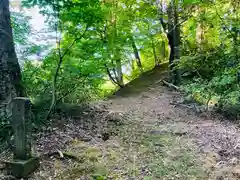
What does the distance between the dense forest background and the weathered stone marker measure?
822mm

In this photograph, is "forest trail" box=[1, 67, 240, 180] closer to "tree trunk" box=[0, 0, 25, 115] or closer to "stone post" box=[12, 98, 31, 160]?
"stone post" box=[12, 98, 31, 160]

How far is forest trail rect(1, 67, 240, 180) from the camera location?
3422 mm

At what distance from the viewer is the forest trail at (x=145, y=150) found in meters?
3.42

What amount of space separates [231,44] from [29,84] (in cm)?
527

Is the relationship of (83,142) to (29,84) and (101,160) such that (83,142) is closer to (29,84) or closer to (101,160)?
(101,160)

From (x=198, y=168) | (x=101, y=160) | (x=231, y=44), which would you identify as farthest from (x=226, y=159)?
(x=231, y=44)

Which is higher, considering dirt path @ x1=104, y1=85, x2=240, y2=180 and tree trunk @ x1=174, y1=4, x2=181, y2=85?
tree trunk @ x1=174, y1=4, x2=181, y2=85

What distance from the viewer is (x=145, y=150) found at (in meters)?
4.20

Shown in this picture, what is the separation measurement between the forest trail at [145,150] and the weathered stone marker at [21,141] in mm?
167

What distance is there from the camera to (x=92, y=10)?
15.8ft

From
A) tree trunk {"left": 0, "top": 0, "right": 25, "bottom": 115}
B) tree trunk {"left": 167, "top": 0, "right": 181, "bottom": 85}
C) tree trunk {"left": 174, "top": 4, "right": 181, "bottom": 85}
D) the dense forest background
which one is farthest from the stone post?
tree trunk {"left": 174, "top": 4, "right": 181, "bottom": 85}

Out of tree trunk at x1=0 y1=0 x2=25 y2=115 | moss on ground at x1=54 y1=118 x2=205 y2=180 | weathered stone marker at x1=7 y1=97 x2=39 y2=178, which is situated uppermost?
tree trunk at x1=0 y1=0 x2=25 y2=115

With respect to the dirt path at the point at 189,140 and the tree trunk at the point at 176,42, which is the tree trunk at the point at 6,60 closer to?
the dirt path at the point at 189,140

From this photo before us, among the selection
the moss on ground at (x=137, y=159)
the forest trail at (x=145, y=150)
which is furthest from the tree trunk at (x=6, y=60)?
the moss on ground at (x=137, y=159)
